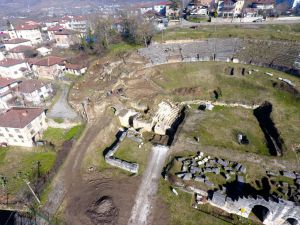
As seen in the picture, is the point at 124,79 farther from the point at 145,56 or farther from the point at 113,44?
the point at 113,44

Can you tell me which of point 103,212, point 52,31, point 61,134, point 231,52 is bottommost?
point 103,212

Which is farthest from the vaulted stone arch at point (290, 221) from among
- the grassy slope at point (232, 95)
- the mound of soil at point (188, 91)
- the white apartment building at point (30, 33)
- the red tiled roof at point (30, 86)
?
the white apartment building at point (30, 33)

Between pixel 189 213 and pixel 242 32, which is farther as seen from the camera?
pixel 242 32

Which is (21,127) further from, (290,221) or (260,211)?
(290,221)

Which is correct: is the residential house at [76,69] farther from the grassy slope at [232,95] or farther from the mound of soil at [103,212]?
the mound of soil at [103,212]

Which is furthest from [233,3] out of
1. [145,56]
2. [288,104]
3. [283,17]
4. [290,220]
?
[290,220]

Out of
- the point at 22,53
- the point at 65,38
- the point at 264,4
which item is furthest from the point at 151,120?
the point at 264,4
